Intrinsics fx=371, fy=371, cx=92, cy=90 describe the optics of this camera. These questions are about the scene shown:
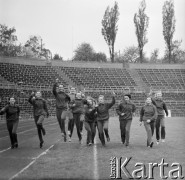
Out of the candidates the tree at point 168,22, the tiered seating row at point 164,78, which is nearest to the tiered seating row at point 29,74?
the tiered seating row at point 164,78

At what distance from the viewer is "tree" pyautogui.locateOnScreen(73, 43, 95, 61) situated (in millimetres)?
91438

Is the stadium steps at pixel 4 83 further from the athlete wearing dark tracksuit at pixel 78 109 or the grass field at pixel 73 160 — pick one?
the grass field at pixel 73 160

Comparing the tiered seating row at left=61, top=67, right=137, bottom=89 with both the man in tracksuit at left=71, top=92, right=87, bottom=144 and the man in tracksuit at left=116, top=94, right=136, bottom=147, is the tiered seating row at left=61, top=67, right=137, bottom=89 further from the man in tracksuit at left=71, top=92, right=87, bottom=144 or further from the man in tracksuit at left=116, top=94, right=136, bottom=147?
the man in tracksuit at left=116, top=94, right=136, bottom=147

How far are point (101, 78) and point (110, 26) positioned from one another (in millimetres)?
12535

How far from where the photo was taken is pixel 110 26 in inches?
2397

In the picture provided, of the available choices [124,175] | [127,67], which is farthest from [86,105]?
[127,67]

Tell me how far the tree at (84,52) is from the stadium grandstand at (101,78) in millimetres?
35741

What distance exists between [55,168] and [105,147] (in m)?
4.48

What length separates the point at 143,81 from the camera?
53031mm

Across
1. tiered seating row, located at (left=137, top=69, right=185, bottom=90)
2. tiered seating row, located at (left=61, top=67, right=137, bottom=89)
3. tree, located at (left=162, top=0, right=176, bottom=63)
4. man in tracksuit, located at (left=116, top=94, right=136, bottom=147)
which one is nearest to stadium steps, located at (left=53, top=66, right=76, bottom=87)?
tiered seating row, located at (left=61, top=67, right=137, bottom=89)

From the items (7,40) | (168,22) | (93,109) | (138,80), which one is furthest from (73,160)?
(7,40)

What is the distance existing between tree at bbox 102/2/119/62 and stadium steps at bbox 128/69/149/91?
6254 mm

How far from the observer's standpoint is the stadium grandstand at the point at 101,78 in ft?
152

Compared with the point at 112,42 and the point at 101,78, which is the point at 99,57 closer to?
the point at 112,42
